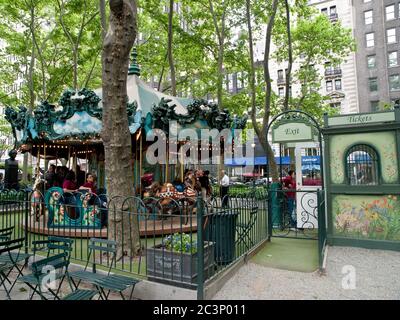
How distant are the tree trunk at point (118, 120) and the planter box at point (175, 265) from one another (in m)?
1.34

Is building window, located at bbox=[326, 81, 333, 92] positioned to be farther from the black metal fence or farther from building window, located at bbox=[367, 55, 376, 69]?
the black metal fence

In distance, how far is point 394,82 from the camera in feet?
108

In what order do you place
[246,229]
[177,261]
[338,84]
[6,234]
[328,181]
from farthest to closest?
[338,84]
[328,181]
[246,229]
[6,234]
[177,261]

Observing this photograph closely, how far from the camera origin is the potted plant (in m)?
4.28

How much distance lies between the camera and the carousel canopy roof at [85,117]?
8612 millimetres

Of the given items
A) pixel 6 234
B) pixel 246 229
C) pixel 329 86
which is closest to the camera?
pixel 6 234

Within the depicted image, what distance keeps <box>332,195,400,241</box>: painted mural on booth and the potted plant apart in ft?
14.7

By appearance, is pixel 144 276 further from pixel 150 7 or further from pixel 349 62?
pixel 349 62

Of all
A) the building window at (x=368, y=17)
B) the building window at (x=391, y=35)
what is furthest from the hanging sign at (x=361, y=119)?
the building window at (x=368, y=17)

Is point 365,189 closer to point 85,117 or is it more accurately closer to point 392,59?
point 85,117

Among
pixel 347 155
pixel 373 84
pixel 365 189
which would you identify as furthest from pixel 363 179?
pixel 373 84

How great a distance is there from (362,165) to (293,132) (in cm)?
208

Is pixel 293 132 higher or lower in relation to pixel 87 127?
lower

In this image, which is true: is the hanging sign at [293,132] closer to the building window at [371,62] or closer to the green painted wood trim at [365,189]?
the green painted wood trim at [365,189]
